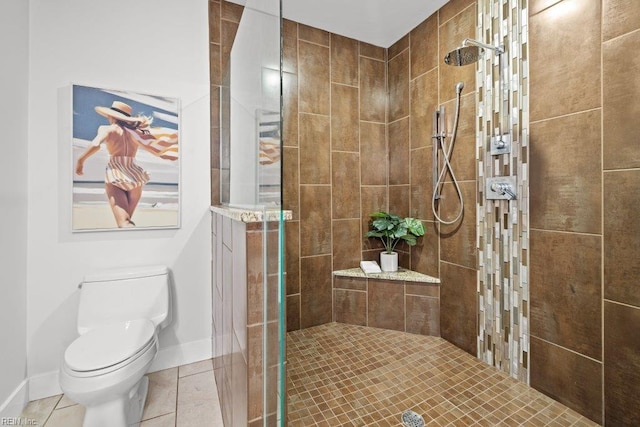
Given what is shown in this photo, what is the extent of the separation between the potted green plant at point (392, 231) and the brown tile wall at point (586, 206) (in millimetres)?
826

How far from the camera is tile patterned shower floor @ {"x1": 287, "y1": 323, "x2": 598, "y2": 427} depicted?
1361 mm

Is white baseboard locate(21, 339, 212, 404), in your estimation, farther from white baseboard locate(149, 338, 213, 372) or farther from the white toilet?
the white toilet

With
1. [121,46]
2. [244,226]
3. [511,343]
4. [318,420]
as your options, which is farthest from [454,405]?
A: [121,46]

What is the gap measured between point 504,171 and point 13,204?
273 centimetres

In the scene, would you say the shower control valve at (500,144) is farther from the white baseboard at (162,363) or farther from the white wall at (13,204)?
the white wall at (13,204)

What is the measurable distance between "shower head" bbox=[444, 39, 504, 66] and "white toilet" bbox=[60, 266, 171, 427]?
2204mm

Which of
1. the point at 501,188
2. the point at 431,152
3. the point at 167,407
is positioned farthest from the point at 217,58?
the point at 167,407

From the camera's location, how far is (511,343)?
1.66m

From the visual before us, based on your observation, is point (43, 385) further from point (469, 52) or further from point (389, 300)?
point (469, 52)

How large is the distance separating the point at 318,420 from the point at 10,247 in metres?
1.78

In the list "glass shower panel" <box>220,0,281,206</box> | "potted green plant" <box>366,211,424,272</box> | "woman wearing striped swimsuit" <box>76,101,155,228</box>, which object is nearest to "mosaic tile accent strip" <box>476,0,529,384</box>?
"potted green plant" <box>366,211,424,272</box>

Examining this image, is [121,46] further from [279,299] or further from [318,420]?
[318,420]

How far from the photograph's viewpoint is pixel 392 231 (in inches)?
91.5

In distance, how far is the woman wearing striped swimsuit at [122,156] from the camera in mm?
1716
